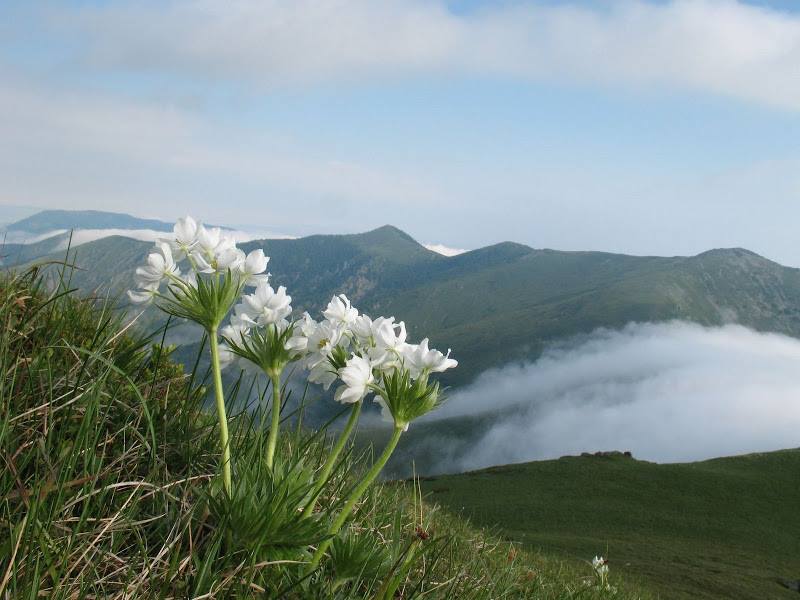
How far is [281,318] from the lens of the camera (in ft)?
12.4

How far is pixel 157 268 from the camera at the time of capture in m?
3.60

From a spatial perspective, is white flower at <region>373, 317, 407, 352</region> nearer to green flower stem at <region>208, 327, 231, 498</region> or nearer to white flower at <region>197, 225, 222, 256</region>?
green flower stem at <region>208, 327, 231, 498</region>

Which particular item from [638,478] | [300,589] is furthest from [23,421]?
[638,478]

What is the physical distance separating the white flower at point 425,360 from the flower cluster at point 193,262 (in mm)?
948

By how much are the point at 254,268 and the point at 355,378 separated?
3.10 feet

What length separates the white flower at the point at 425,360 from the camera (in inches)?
132

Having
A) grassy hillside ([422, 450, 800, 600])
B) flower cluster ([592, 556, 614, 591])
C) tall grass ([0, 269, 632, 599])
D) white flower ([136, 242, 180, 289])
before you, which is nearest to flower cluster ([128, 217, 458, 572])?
white flower ([136, 242, 180, 289])

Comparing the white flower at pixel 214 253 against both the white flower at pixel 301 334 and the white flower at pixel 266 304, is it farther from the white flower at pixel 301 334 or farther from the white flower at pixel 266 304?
the white flower at pixel 301 334

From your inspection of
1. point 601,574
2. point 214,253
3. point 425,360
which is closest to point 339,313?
point 425,360

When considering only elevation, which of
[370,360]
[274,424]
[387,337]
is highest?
[387,337]

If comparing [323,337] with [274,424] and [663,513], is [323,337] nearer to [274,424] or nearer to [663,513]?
[274,424]

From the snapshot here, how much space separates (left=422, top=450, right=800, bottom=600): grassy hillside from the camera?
5050 cm

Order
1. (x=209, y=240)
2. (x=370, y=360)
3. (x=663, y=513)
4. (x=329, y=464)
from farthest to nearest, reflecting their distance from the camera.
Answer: (x=663, y=513) < (x=209, y=240) < (x=370, y=360) < (x=329, y=464)

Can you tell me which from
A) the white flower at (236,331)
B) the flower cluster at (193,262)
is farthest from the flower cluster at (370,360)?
the flower cluster at (193,262)
